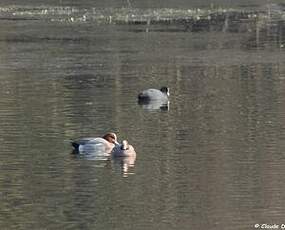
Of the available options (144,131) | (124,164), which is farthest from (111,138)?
(144,131)

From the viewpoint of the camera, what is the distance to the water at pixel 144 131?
53.1 ft

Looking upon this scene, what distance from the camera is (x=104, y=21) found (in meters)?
50.8

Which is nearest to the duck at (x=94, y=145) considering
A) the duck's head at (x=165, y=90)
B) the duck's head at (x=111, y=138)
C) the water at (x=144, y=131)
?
the duck's head at (x=111, y=138)

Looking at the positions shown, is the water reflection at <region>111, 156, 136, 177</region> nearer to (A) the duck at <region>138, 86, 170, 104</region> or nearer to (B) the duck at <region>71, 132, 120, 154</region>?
(B) the duck at <region>71, 132, 120, 154</region>

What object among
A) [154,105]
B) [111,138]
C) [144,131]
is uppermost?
[111,138]

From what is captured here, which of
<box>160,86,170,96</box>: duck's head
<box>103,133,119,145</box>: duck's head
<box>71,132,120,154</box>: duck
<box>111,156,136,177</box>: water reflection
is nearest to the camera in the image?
<box>111,156,136,177</box>: water reflection

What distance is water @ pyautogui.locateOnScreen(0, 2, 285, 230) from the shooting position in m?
16.2

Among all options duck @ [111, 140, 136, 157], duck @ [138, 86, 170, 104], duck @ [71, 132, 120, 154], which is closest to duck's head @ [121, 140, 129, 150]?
duck @ [111, 140, 136, 157]

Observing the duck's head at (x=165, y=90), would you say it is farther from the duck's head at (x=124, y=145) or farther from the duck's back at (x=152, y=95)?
the duck's head at (x=124, y=145)

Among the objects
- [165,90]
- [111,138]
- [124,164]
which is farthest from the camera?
[165,90]

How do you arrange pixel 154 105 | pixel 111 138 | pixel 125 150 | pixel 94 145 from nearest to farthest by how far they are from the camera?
pixel 125 150 → pixel 94 145 → pixel 111 138 → pixel 154 105

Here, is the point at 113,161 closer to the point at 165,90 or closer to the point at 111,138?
the point at 111,138

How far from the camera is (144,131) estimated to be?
22.8m

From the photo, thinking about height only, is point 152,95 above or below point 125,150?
below
